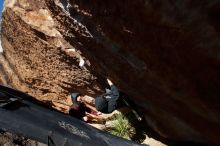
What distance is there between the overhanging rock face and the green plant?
1.50ft

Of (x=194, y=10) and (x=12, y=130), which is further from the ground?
(x=194, y=10)

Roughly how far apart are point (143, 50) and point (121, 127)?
2754 mm

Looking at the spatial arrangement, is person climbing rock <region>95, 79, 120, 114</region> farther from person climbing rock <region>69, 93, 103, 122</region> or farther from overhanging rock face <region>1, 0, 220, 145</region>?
person climbing rock <region>69, 93, 103, 122</region>

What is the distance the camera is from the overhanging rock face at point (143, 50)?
348 centimetres

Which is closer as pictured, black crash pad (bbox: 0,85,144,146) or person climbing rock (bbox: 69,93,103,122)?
black crash pad (bbox: 0,85,144,146)

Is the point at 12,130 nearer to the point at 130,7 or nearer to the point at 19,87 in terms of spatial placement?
the point at 130,7

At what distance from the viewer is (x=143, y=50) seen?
404 centimetres

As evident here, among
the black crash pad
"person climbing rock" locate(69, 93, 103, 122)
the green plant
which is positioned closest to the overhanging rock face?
"person climbing rock" locate(69, 93, 103, 122)

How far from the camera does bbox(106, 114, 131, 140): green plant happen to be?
21.5ft

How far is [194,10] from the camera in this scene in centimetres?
328

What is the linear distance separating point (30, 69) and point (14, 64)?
0.55 metres

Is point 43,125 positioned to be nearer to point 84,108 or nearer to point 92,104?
Result: point 84,108

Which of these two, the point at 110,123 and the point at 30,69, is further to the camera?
the point at 30,69

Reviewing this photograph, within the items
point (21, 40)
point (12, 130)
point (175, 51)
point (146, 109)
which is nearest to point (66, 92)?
point (21, 40)
